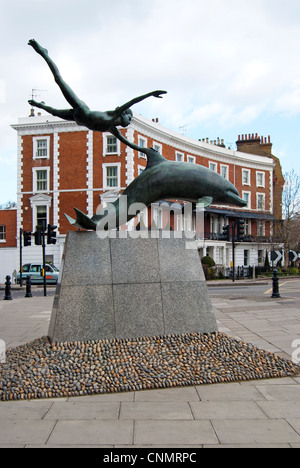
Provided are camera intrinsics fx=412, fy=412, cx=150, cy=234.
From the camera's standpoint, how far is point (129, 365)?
630cm

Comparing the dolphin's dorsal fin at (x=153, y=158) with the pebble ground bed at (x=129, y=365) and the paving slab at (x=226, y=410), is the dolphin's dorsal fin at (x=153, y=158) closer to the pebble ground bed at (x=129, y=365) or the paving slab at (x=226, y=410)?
the pebble ground bed at (x=129, y=365)

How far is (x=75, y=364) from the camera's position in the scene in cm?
625

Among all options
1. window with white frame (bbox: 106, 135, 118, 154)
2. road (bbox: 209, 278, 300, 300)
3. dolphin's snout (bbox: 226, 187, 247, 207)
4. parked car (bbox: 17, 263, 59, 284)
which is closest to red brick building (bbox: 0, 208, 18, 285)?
parked car (bbox: 17, 263, 59, 284)

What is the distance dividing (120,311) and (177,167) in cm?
304

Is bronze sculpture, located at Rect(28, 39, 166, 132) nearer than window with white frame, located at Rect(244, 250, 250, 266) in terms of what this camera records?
Yes

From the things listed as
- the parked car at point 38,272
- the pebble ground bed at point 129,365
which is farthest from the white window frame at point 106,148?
the pebble ground bed at point 129,365

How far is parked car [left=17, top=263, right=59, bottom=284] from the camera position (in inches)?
1221

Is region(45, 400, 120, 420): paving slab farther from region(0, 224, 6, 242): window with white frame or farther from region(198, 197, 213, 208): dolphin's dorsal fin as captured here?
region(0, 224, 6, 242): window with white frame

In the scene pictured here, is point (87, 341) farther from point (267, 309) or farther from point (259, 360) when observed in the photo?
point (267, 309)

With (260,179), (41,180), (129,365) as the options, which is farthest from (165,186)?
(260,179)

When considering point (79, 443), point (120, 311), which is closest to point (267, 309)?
point (120, 311)

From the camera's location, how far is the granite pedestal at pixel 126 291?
23.9ft

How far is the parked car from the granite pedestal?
23.6 m
